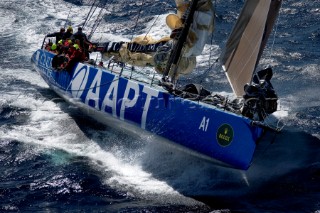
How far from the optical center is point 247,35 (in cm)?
1220

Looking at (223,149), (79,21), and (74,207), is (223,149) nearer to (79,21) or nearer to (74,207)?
(74,207)

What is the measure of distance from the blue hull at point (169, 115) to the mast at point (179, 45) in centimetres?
101

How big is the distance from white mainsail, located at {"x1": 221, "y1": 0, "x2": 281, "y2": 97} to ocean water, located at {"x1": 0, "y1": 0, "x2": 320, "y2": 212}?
1.63 meters

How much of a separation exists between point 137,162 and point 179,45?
10.0ft

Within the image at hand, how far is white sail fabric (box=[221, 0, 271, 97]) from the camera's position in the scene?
11707mm

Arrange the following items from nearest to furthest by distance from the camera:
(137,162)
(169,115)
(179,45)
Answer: (169,115)
(137,162)
(179,45)

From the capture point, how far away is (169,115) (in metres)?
12.1

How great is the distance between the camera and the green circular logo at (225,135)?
1103 cm

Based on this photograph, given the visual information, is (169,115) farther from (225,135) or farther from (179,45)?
(179,45)

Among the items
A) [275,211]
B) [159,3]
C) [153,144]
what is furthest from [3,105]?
[159,3]

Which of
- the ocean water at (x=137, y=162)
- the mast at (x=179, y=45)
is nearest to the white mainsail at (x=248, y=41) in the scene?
the mast at (x=179, y=45)

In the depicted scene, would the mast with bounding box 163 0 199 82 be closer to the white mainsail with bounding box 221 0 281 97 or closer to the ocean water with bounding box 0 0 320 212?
the white mainsail with bounding box 221 0 281 97

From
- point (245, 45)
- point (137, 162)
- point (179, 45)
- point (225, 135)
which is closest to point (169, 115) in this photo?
point (137, 162)

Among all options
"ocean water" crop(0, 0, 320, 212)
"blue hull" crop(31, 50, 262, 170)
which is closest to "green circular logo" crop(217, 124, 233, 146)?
"blue hull" crop(31, 50, 262, 170)
